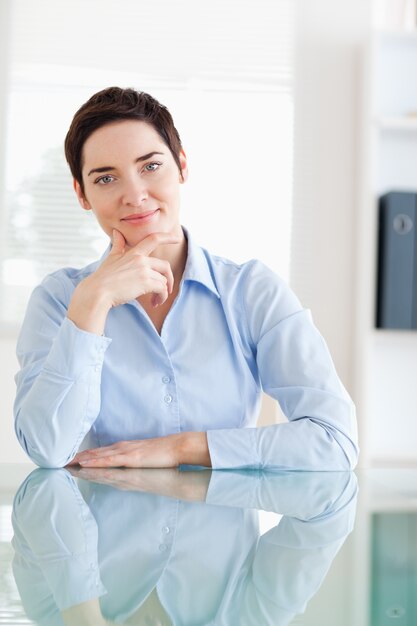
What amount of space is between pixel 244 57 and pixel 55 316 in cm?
233

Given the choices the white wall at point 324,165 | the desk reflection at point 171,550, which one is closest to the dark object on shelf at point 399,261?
the white wall at point 324,165

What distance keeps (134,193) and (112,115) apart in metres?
0.14

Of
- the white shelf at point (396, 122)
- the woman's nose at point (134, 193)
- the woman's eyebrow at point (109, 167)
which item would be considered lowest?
the woman's nose at point (134, 193)

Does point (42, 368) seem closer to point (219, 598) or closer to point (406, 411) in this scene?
point (219, 598)

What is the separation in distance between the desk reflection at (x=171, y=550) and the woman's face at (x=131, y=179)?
2.03ft

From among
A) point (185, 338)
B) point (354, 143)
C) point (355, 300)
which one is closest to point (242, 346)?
Result: point (185, 338)

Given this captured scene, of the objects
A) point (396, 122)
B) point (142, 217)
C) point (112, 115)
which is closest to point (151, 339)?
point (142, 217)

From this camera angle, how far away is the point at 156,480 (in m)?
1.05

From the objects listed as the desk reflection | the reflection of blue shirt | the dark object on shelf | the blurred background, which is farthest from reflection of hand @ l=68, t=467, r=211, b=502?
the blurred background

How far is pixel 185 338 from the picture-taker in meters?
1.51

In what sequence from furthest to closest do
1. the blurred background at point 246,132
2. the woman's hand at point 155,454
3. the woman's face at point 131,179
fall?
the blurred background at point 246,132, the woman's face at point 131,179, the woman's hand at point 155,454

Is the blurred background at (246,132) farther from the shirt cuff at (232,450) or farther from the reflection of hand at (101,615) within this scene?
the reflection of hand at (101,615)

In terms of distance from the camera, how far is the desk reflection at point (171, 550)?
Answer: 0.45 meters

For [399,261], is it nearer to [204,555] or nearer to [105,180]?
[105,180]
